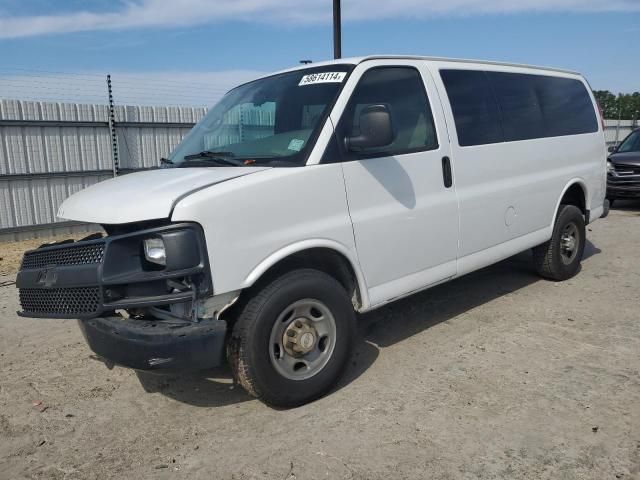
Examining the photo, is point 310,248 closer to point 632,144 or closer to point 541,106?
point 541,106

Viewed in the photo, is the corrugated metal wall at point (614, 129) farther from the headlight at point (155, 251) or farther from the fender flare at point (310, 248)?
the headlight at point (155, 251)

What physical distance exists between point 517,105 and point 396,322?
2.35m

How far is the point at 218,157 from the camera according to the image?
3.84 metres

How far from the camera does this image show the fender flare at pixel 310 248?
10.4ft

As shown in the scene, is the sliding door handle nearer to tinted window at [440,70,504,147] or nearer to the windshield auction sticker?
tinted window at [440,70,504,147]

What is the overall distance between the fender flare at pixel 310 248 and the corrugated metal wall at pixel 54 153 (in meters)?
6.92

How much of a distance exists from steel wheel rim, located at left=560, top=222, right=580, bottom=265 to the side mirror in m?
3.46

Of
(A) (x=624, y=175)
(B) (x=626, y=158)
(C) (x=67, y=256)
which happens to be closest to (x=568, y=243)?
(C) (x=67, y=256)

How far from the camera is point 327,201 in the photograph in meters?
3.51

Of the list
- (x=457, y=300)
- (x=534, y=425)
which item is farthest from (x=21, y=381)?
(x=457, y=300)

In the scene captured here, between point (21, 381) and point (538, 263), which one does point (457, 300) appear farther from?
point (21, 381)

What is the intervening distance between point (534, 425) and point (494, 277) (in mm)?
3417

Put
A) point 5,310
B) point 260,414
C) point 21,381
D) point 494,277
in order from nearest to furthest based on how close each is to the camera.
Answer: point 260,414, point 21,381, point 5,310, point 494,277

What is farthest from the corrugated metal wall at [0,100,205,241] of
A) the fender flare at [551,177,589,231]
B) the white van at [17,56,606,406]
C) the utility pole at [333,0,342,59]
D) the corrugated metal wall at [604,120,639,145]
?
the corrugated metal wall at [604,120,639,145]
